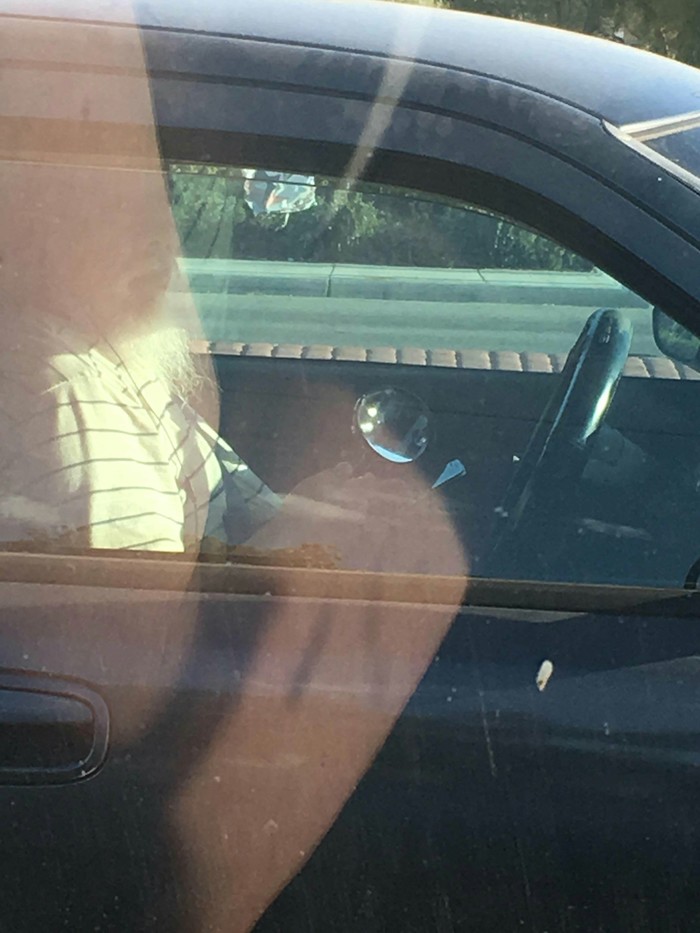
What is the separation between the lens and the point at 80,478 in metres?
1.54

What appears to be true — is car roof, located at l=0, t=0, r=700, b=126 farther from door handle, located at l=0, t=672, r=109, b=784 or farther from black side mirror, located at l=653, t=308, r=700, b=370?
door handle, located at l=0, t=672, r=109, b=784

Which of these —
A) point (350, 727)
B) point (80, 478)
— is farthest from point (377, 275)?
point (350, 727)

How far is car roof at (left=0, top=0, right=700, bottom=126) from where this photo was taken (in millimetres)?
1418

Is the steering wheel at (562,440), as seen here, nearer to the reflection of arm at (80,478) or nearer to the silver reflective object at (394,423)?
the silver reflective object at (394,423)

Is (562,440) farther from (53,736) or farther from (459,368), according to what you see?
(53,736)

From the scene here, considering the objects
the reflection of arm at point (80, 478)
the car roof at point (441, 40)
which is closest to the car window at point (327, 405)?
the reflection of arm at point (80, 478)

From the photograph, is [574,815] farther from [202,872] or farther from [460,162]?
[460,162]

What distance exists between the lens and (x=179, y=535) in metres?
1.53

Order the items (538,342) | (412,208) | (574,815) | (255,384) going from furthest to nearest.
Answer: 1. (255,384)
2. (538,342)
3. (412,208)
4. (574,815)

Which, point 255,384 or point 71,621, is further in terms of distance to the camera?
point 255,384

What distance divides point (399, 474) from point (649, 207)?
713mm

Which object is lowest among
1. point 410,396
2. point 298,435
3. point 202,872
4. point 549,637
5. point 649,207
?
point 202,872

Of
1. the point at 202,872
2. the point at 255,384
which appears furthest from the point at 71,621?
the point at 255,384

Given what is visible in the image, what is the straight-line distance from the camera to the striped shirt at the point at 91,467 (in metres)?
1.49
